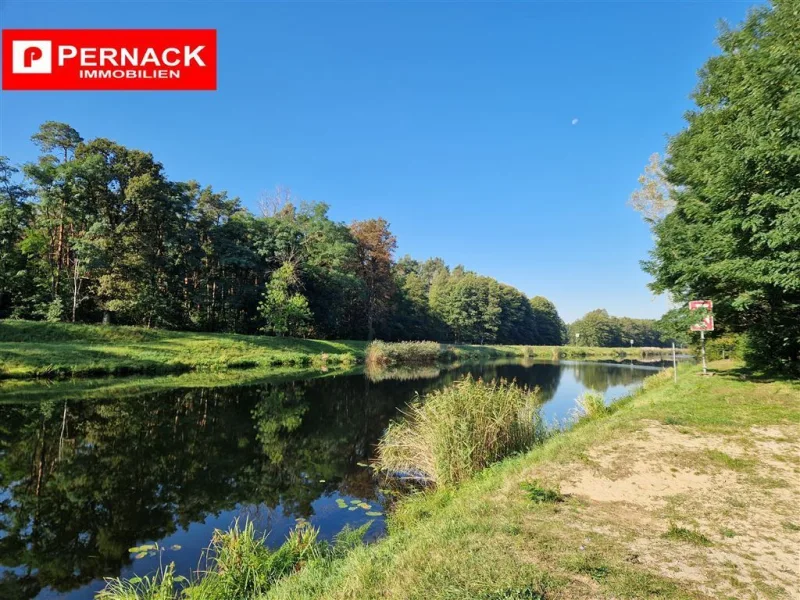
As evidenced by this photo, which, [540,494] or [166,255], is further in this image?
[166,255]

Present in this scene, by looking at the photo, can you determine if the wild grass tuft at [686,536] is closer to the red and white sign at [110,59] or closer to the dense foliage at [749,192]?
the dense foliage at [749,192]

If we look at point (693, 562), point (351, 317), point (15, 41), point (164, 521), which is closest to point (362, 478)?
point (164, 521)

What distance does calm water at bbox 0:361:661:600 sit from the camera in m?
5.50

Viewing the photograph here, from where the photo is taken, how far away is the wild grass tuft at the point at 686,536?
13.4 feet

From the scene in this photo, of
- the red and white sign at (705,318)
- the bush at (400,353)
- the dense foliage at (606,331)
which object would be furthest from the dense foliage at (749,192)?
the dense foliage at (606,331)

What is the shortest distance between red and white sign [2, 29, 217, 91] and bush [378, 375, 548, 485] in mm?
9897

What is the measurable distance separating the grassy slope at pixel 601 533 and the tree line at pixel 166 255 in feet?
106

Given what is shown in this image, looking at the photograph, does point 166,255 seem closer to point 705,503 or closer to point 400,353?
point 400,353

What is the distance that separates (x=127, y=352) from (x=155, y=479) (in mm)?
19867

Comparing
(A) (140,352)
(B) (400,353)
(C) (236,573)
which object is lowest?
(C) (236,573)

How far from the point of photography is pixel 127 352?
80.2ft

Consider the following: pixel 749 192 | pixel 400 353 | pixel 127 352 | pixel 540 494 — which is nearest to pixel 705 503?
pixel 540 494

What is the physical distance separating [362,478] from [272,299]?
30.1 metres

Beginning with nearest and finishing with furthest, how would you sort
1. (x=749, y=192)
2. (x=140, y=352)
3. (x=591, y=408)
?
(x=749, y=192) < (x=591, y=408) < (x=140, y=352)
